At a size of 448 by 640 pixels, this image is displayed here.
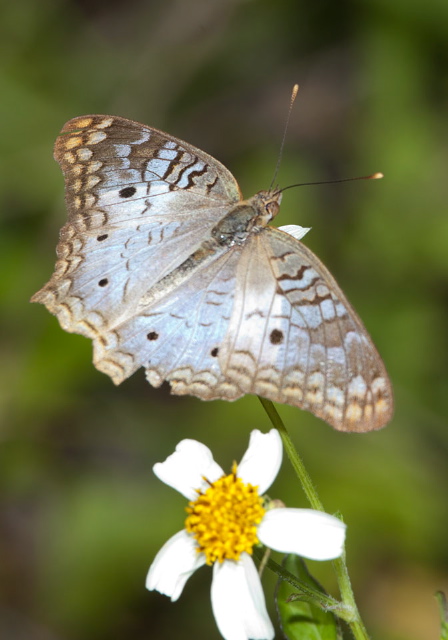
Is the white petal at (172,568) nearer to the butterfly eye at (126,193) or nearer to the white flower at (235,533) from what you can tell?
the white flower at (235,533)

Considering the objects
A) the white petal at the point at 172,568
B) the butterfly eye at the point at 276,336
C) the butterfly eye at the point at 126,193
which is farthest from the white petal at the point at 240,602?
the butterfly eye at the point at 126,193

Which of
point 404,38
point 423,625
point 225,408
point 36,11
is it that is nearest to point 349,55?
point 404,38

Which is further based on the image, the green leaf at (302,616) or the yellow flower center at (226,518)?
the yellow flower center at (226,518)

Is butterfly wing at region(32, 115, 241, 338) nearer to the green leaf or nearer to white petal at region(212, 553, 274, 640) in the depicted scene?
white petal at region(212, 553, 274, 640)

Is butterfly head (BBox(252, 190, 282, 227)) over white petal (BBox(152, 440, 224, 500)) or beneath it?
over

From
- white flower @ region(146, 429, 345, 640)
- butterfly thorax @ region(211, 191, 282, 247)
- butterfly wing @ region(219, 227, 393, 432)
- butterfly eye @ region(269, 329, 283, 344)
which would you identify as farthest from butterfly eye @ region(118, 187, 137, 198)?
white flower @ region(146, 429, 345, 640)

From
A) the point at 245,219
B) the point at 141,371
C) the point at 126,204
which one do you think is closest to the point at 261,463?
the point at 245,219

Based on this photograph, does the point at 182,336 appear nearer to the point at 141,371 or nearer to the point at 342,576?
the point at 342,576
